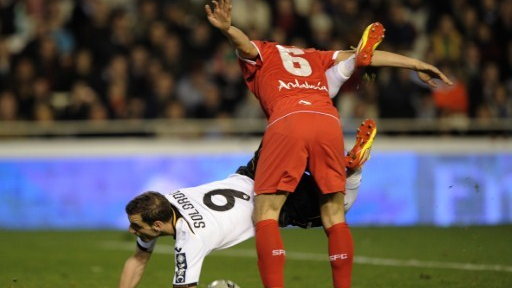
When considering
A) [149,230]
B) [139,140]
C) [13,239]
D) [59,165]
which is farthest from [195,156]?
[149,230]

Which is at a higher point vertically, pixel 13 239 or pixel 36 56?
pixel 36 56

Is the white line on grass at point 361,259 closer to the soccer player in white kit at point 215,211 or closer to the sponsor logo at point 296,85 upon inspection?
the soccer player in white kit at point 215,211

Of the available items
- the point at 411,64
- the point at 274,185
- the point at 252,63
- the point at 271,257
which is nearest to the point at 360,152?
the point at 411,64

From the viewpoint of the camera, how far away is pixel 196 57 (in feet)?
57.5

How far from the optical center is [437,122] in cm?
1652

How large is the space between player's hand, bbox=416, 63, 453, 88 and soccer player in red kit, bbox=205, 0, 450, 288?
39 centimetres

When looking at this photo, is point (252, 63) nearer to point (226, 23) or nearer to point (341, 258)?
point (226, 23)

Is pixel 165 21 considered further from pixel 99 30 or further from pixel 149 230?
pixel 149 230

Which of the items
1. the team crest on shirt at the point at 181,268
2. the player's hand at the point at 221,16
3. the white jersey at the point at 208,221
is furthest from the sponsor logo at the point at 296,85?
the team crest on shirt at the point at 181,268

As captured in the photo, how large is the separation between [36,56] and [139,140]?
237cm

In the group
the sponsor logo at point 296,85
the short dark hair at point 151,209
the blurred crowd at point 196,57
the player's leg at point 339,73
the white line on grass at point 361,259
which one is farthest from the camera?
the blurred crowd at point 196,57

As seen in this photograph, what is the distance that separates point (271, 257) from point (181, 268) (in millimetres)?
673

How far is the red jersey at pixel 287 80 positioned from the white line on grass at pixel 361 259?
10.4 ft

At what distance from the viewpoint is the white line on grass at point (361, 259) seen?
1061cm
